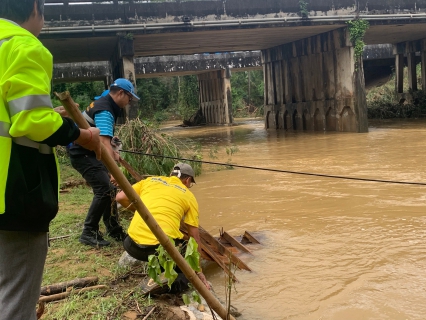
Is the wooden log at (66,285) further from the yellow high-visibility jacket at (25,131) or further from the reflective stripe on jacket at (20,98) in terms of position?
the reflective stripe on jacket at (20,98)

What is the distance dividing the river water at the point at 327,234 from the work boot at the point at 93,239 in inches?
44.8

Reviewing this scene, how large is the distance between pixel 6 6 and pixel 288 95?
18589 millimetres

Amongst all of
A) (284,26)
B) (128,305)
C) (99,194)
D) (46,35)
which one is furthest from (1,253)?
(284,26)

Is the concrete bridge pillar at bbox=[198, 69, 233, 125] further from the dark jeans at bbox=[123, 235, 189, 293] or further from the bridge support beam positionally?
the dark jeans at bbox=[123, 235, 189, 293]

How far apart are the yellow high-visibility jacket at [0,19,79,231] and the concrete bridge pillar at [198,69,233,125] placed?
2527 cm

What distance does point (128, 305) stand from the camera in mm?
3182

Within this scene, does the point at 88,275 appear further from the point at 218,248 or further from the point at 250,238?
the point at 250,238

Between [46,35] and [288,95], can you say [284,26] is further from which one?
[46,35]

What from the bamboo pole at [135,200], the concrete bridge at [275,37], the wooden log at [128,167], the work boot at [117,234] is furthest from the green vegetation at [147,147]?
the bamboo pole at [135,200]

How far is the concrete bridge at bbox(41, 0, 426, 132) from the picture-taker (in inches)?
506

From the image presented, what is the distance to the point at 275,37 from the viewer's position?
17391 mm

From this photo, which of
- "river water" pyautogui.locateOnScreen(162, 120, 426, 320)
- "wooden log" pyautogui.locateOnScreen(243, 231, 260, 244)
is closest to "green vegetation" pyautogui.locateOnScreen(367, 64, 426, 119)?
"river water" pyautogui.locateOnScreen(162, 120, 426, 320)

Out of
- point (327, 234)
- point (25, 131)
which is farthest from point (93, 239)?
point (25, 131)

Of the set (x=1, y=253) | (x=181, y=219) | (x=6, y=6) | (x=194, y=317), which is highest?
(x=6, y=6)
